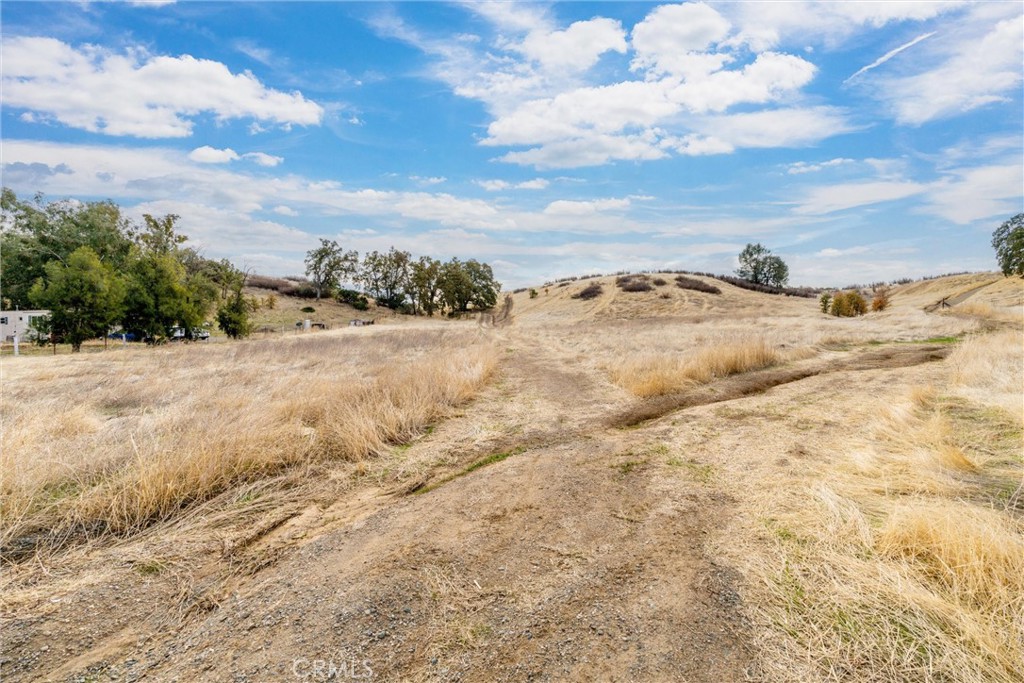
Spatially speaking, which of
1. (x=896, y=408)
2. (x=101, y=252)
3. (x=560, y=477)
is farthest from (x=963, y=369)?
(x=101, y=252)

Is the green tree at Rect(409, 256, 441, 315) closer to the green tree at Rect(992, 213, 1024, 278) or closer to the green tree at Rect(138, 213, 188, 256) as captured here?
the green tree at Rect(138, 213, 188, 256)

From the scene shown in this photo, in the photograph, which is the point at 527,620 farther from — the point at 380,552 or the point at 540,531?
the point at 380,552

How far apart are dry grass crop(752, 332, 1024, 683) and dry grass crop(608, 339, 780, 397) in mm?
4463

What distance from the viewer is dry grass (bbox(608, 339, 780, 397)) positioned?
30.3ft

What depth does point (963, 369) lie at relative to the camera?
29.6 ft

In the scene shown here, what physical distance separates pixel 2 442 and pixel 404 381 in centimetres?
502

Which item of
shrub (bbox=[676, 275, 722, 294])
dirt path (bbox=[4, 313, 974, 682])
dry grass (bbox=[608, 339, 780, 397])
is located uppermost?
shrub (bbox=[676, 275, 722, 294])

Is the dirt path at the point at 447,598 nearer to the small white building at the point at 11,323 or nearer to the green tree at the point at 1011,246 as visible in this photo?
the green tree at the point at 1011,246

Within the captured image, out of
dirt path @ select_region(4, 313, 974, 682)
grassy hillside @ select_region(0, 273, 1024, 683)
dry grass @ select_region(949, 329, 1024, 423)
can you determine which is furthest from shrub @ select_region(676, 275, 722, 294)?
dirt path @ select_region(4, 313, 974, 682)

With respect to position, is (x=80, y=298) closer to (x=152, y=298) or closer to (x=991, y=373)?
(x=152, y=298)

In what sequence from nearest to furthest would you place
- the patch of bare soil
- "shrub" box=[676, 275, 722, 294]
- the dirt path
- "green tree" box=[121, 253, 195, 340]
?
the dirt path < the patch of bare soil < "green tree" box=[121, 253, 195, 340] < "shrub" box=[676, 275, 722, 294]

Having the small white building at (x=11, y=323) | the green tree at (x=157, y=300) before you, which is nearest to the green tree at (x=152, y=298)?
the green tree at (x=157, y=300)

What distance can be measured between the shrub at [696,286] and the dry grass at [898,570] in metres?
49.3

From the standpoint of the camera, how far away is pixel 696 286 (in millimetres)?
52219
